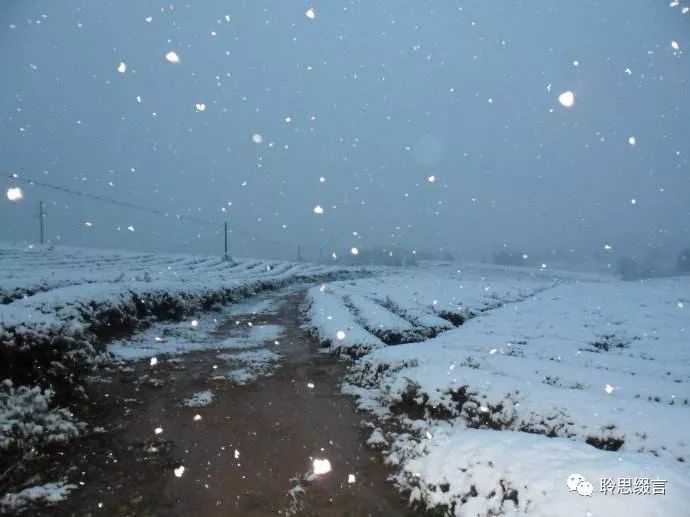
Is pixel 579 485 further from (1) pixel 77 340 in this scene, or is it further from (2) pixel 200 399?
(1) pixel 77 340

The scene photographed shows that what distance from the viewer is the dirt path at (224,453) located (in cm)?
528

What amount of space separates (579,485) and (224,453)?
4963 mm

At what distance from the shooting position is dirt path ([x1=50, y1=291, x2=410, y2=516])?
5.28 m

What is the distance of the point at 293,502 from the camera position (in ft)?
17.5

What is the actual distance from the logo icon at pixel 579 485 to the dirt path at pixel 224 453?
2056 mm

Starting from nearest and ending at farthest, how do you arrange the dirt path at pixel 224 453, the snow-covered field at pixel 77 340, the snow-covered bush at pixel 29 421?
the dirt path at pixel 224 453
the snow-covered bush at pixel 29 421
the snow-covered field at pixel 77 340

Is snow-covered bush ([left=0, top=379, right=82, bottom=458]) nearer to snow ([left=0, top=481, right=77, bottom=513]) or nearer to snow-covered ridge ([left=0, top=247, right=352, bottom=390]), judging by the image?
snow-covered ridge ([left=0, top=247, right=352, bottom=390])

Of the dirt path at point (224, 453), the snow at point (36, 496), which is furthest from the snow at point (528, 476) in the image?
the snow at point (36, 496)

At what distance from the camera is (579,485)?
4.23m

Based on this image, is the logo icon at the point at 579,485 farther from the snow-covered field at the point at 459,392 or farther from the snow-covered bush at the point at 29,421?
the snow-covered bush at the point at 29,421

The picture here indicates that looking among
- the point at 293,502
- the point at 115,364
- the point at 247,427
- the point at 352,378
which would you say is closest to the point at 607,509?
the point at 293,502

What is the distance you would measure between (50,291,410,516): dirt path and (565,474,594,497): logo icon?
80.9 inches

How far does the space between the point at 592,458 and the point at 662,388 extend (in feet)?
18.7

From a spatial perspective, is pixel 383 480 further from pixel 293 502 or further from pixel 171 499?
pixel 171 499
